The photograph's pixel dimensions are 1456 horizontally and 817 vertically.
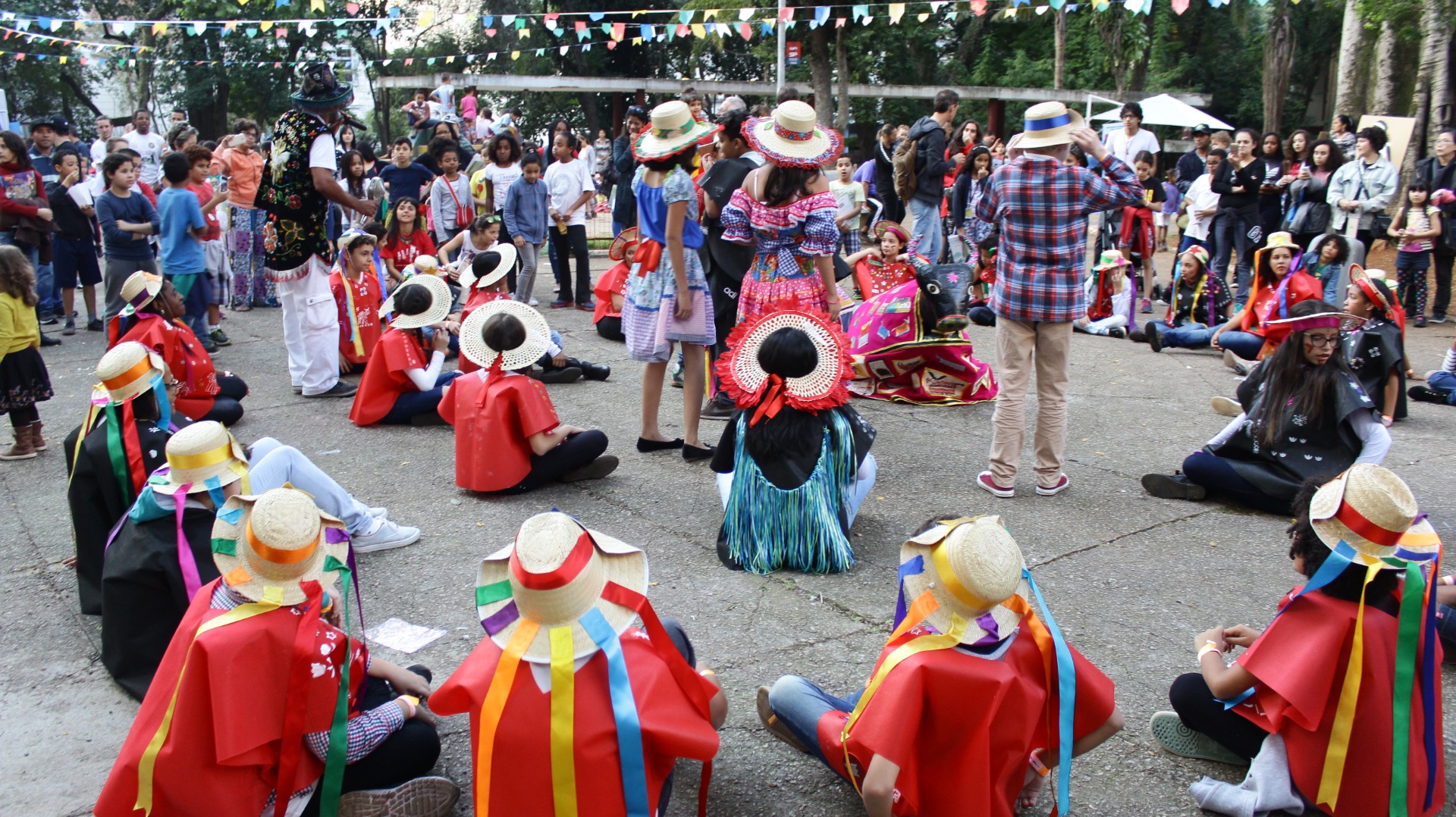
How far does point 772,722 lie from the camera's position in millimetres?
3113

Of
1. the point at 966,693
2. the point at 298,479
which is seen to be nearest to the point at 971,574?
the point at 966,693

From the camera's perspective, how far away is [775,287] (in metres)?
5.53

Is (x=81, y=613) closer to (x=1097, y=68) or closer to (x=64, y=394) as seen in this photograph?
(x=64, y=394)

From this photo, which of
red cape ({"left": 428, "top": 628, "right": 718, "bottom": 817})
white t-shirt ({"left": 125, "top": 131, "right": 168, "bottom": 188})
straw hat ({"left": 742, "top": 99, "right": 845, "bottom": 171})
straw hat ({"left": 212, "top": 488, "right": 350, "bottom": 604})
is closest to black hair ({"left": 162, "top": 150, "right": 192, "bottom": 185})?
straw hat ({"left": 742, "top": 99, "right": 845, "bottom": 171})

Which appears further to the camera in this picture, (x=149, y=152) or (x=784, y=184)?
(x=149, y=152)

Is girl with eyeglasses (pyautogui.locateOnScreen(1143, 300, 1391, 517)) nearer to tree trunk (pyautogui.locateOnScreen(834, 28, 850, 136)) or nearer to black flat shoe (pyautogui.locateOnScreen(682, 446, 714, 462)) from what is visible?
black flat shoe (pyautogui.locateOnScreen(682, 446, 714, 462))

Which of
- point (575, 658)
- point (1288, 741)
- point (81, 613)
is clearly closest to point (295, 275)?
point (81, 613)

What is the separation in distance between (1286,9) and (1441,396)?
68.1ft

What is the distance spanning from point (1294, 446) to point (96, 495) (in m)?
4.86

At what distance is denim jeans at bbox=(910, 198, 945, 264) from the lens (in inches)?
413

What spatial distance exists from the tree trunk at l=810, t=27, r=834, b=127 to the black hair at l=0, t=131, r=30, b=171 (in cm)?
1859

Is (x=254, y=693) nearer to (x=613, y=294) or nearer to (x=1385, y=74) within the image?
(x=613, y=294)

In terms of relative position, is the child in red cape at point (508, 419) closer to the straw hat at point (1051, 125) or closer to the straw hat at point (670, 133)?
the straw hat at point (670, 133)

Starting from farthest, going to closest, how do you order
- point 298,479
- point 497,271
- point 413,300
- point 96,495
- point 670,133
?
point 497,271, point 413,300, point 670,133, point 298,479, point 96,495
